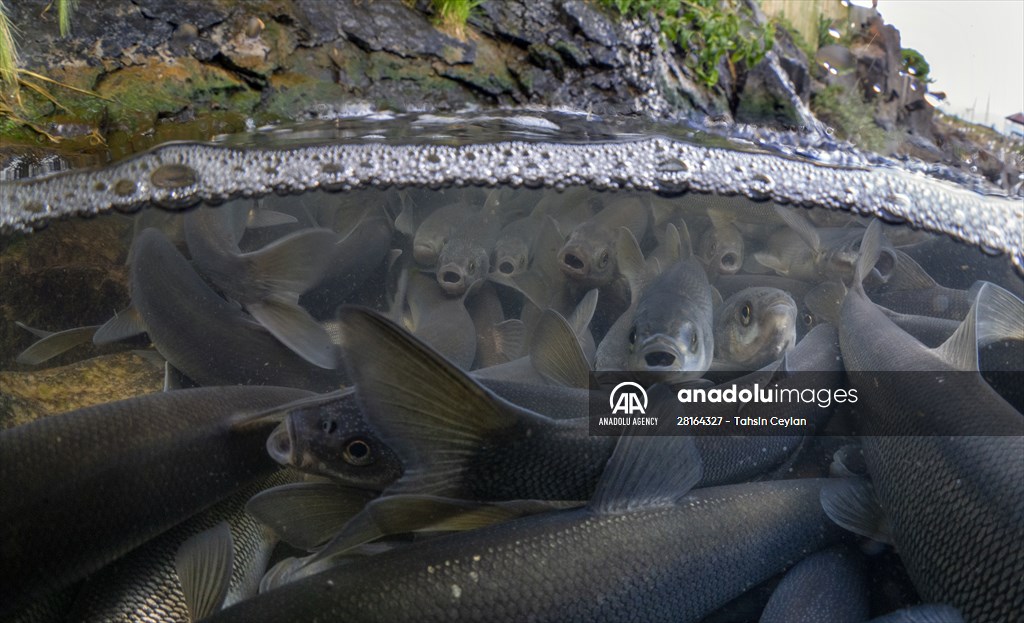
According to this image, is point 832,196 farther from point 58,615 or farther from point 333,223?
point 58,615

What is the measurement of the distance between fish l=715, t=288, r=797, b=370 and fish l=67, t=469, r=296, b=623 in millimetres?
1020

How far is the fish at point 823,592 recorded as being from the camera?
1.11m

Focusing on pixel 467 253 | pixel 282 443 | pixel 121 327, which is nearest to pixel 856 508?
pixel 467 253

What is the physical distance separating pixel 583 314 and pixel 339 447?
64 cm

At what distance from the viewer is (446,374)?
3.20ft

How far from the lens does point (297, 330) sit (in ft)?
Result: 4.72

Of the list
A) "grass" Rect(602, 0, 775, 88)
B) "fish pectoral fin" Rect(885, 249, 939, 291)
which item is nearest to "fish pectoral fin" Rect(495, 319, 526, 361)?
"fish pectoral fin" Rect(885, 249, 939, 291)

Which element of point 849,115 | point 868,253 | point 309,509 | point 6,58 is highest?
A: point 6,58

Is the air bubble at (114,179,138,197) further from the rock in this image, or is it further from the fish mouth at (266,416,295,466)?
the rock

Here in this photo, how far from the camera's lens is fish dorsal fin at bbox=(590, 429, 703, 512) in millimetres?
1114

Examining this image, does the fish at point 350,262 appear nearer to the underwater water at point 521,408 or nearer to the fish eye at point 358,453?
the underwater water at point 521,408

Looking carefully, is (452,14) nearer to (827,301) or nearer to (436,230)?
(436,230)

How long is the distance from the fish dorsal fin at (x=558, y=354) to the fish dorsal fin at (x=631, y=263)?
Result: 0.25 meters

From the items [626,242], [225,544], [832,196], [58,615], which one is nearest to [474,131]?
[626,242]
